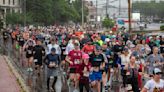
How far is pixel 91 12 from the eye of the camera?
18800 cm

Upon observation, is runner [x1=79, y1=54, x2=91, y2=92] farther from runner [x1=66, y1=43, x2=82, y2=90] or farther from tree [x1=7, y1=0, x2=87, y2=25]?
tree [x1=7, y1=0, x2=87, y2=25]

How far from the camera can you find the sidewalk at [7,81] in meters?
15.8

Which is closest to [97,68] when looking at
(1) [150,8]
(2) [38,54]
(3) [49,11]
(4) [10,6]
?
(2) [38,54]

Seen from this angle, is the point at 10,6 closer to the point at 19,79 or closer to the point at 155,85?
the point at 19,79

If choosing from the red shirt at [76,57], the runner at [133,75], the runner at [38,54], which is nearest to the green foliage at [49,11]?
the runner at [38,54]

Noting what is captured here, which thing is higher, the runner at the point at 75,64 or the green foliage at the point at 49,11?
the green foliage at the point at 49,11

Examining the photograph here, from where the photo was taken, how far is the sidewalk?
15.8 meters

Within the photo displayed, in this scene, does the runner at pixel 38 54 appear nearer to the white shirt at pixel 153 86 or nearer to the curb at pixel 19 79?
the curb at pixel 19 79

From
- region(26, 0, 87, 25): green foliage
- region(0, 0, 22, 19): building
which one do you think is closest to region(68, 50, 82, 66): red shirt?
region(26, 0, 87, 25): green foliage

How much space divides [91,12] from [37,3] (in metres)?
92.9

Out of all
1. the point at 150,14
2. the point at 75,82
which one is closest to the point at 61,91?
the point at 75,82

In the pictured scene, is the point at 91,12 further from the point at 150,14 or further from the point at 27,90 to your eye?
the point at 27,90

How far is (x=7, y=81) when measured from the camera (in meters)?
17.8

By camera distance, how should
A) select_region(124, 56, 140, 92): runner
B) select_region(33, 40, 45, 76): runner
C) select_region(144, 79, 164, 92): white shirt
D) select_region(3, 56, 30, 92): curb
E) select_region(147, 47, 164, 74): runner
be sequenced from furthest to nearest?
select_region(33, 40, 45, 76): runner < select_region(3, 56, 30, 92): curb < select_region(147, 47, 164, 74): runner < select_region(124, 56, 140, 92): runner < select_region(144, 79, 164, 92): white shirt
